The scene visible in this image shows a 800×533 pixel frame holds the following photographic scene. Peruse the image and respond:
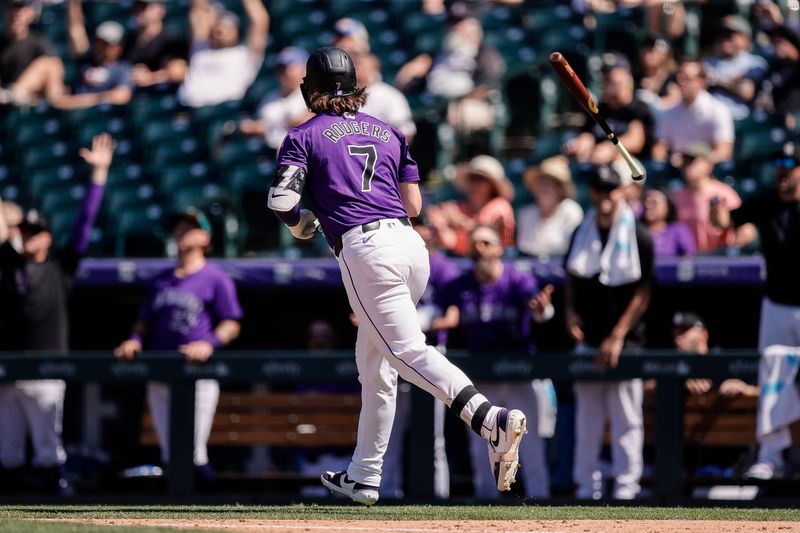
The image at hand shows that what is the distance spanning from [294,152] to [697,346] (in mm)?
3388

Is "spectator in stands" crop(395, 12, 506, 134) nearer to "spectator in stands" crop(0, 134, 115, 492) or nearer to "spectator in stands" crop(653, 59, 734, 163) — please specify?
"spectator in stands" crop(653, 59, 734, 163)

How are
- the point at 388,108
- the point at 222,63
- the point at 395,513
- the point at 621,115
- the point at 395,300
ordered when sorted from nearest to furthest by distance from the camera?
1. the point at 395,300
2. the point at 395,513
3. the point at 621,115
4. the point at 388,108
5. the point at 222,63

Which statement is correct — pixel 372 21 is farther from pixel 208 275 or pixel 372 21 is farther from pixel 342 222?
pixel 342 222

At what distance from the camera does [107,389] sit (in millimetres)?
8820

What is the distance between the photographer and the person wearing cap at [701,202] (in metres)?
8.80

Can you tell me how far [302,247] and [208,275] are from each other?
1.46 meters

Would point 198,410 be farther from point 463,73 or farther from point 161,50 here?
point 161,50

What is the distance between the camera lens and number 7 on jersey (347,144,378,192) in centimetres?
581

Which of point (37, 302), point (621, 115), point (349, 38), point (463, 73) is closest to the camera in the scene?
point (37, 302)

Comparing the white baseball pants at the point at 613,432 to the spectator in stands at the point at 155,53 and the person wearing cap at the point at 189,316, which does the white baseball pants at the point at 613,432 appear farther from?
the spectator in stands at the point at 155,53

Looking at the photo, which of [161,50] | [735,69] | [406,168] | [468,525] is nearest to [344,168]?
[406,168]

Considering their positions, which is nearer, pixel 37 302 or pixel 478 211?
pixel 37 302

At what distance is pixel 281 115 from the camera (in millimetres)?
10523

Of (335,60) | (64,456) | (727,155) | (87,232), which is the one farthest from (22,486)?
(727,155)
